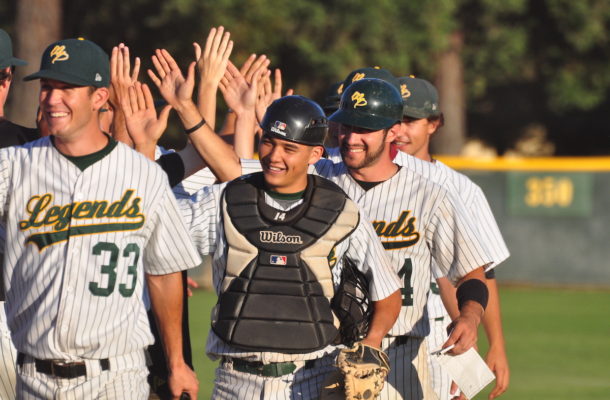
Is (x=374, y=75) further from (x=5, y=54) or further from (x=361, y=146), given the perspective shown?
(x=5, y=54)

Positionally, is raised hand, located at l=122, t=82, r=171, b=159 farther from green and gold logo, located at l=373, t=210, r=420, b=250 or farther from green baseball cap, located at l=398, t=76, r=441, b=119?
green baseball cap, located at l=398, t=76, r=441, b=119

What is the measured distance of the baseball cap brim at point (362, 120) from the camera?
19.5 ft

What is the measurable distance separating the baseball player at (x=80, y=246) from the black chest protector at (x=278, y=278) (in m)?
0.29

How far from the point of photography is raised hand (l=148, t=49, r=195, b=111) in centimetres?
605

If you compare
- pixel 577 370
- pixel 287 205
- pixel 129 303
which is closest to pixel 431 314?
pixel 287 205

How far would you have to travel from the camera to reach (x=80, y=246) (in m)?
4.92

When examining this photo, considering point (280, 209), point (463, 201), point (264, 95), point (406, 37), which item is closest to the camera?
point (280, 209)

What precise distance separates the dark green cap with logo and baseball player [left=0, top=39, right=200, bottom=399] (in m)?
1.19

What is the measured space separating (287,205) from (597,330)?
32.4 feet

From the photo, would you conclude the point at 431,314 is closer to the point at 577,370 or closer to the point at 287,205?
the point at 287,205

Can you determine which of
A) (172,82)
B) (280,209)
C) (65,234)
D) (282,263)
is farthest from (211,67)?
(65,234)

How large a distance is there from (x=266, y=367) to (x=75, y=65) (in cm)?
148

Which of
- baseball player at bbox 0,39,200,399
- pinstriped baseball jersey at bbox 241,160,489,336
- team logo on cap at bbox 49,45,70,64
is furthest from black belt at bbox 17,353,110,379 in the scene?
pinstriped baseball jersey at bbox 241,160,489,336

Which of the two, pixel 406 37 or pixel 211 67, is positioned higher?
pixel 406 37
